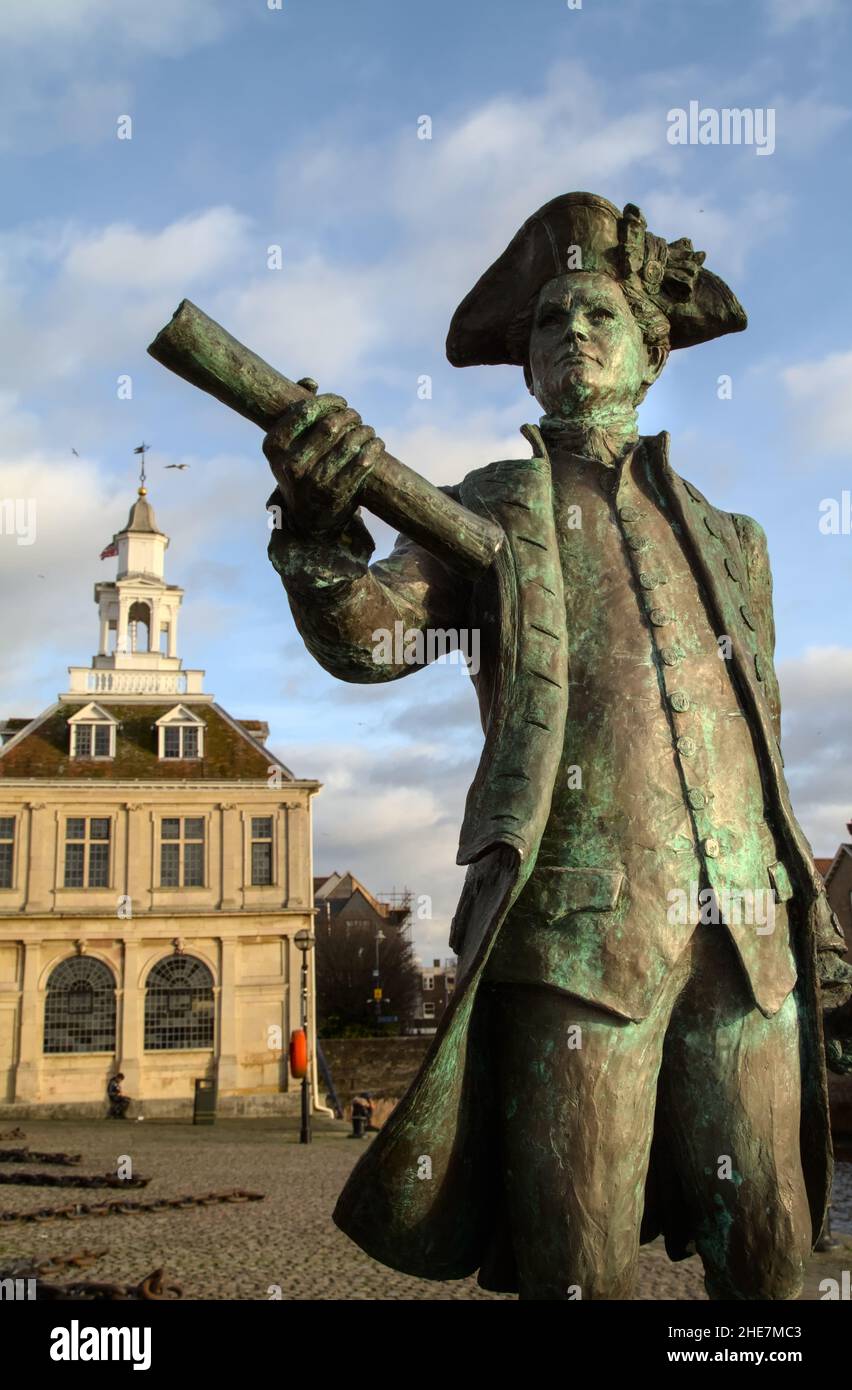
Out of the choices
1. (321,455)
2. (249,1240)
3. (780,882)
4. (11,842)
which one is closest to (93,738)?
(11,842)

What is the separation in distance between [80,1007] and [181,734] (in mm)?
7958

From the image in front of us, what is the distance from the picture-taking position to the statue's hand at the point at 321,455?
260 centimetres

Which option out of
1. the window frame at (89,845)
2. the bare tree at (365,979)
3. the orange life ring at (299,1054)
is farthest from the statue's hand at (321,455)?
the bare tree at (365,979)

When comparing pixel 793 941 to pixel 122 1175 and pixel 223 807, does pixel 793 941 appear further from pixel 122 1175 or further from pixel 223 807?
pixel 223 807

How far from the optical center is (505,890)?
8.91 ft

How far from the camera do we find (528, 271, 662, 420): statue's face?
3400 millimetres

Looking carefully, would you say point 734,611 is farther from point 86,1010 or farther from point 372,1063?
point 372,1063

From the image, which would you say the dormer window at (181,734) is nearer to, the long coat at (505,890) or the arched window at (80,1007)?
the arched window at (80,1007)

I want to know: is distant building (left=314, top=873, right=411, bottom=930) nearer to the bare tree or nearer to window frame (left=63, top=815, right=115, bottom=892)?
the bare tree

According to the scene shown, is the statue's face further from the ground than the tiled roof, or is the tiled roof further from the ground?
the tiled roof

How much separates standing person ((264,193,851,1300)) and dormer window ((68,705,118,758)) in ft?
111

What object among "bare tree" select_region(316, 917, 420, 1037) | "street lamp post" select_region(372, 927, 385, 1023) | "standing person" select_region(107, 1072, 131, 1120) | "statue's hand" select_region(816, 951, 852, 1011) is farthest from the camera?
"bare tree" select_region(316, 917, 420, 1037)

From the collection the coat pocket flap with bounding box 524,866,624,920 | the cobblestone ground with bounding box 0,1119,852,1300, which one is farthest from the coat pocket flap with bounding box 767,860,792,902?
the cobblestone ground with bounding box 0,1119,852,1300
